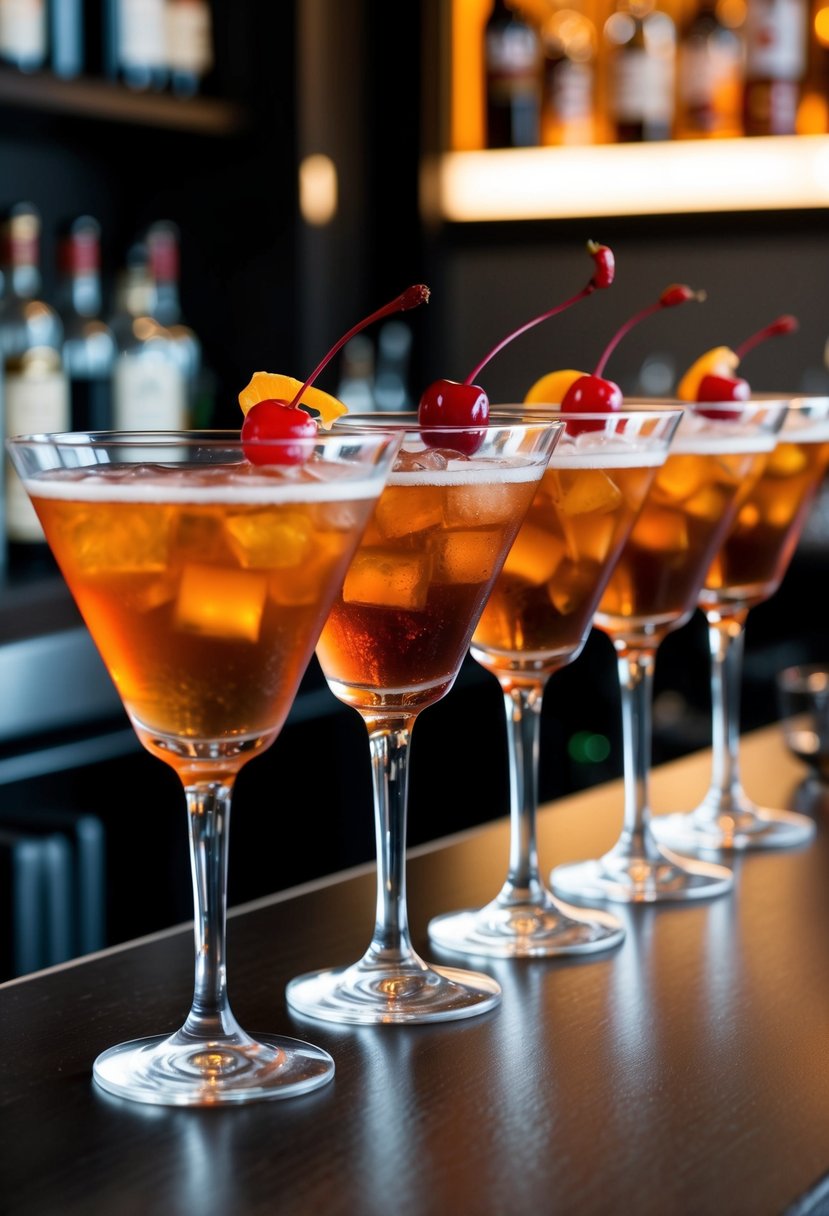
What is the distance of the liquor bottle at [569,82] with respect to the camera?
3146 millimetres

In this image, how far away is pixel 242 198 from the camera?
3.03m

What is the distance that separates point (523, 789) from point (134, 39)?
195 cm

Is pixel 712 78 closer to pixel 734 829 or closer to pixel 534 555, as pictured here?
pixel 734 829

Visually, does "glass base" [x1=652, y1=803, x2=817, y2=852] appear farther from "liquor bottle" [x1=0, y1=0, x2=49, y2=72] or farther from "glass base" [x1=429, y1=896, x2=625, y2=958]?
"liquor bottle" [x1=0, y1=0, x2=49, y2=72]

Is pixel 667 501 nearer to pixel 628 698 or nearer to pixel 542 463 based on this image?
pixel 628 698

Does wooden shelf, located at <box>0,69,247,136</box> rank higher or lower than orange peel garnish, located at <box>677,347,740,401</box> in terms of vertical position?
higher

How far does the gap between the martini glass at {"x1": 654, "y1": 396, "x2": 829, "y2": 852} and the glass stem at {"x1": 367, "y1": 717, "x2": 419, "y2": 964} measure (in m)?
0.38

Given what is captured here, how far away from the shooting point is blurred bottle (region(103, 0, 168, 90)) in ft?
8.60

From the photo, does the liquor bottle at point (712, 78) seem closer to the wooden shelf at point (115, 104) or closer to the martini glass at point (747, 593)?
the wooden shelf at point (115, 104)

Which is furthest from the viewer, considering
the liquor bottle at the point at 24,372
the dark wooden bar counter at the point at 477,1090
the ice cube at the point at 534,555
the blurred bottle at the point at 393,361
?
the blurred bottle at the point at 393,361

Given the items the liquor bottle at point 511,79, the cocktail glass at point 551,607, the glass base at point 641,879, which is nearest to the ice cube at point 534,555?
the cocktail glass at point 551,607

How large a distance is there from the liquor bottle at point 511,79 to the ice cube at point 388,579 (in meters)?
2.51

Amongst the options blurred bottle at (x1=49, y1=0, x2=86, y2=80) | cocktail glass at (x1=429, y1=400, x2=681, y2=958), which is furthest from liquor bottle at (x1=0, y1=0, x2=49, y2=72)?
cocktail glass at (x1=429, y1=400, x2=681, y2=958)

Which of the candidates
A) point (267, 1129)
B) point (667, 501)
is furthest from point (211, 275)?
point (267, 1129)
